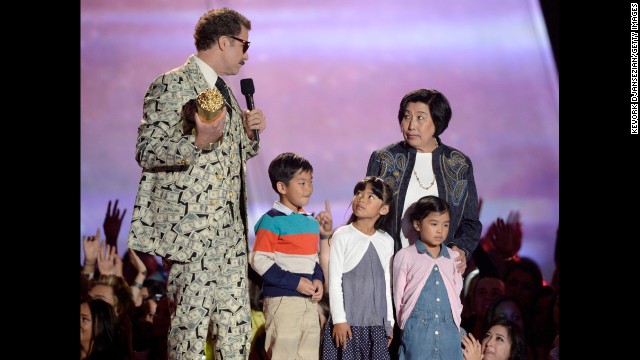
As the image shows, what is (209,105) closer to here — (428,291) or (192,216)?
(192,216)

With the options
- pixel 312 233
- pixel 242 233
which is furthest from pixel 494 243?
pixel 242 233

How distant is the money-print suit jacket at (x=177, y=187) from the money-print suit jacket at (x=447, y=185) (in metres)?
0.93

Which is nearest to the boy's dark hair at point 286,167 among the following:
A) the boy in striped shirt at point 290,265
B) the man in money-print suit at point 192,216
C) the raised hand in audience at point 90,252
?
the boy in striped shirt at point 290,265

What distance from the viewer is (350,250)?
4117 mm

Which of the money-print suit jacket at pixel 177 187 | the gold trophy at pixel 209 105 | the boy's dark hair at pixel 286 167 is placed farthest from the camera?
the boy's dark hair at pixel 286 167

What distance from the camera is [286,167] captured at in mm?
4098

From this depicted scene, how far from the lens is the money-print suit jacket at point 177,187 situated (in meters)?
3.48

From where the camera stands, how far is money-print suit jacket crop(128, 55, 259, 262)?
348 cm

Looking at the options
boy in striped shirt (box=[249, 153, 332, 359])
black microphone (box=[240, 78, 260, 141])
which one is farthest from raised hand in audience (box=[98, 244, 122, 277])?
black microphone (box=[240, 78, 260, 141])

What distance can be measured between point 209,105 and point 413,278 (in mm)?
1310

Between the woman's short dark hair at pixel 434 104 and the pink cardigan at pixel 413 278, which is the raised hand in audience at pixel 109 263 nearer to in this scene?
the pink cardigan at pixel 413 278

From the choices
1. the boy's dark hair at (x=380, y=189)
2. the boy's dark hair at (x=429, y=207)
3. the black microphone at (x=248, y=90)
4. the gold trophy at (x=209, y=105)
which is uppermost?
the black microphone at (x=248, y=90)
